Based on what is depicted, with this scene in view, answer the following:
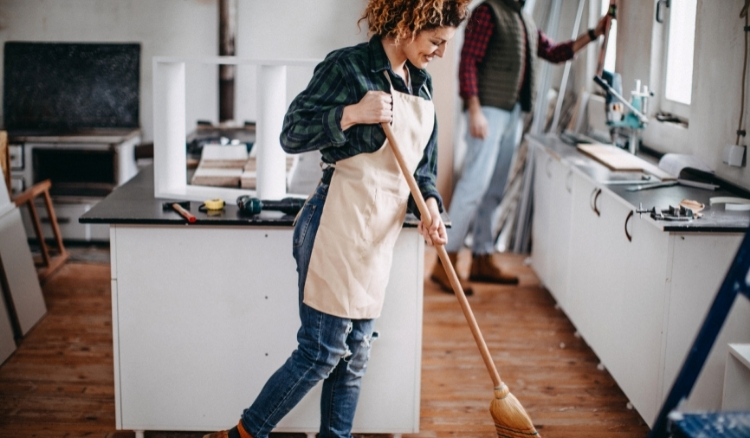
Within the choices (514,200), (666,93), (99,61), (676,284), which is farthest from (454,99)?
(676,284)

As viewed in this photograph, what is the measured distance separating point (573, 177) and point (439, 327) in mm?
924

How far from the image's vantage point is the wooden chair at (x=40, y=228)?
429 cm

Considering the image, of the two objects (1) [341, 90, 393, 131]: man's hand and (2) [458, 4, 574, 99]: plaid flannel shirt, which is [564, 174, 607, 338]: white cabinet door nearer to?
(2) [458, 4, 574, 99]: plaid flannel shirt

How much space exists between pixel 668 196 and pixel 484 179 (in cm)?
145

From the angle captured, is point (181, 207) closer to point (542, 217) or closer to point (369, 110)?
point (369, 110)

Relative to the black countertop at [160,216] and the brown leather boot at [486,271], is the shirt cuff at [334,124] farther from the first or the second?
the brown leather boot at [486,271]

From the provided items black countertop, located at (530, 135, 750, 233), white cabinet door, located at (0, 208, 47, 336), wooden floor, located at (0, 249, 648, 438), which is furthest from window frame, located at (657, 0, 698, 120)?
white cabinet door, located at (0, 208, 47, 336)

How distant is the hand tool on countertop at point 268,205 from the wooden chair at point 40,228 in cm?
196

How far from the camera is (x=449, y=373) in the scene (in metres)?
3.38

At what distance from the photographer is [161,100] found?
8.78 feet

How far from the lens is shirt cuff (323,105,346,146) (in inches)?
81.6

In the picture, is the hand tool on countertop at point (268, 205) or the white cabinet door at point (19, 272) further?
the white cabinet door at point (19, 272)

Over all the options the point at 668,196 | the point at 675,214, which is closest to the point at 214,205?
the point at 675,214

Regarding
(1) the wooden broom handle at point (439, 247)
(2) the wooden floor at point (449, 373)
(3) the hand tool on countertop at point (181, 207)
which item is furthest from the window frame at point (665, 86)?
(3) the hand tool on countertop at point (181, 207)
